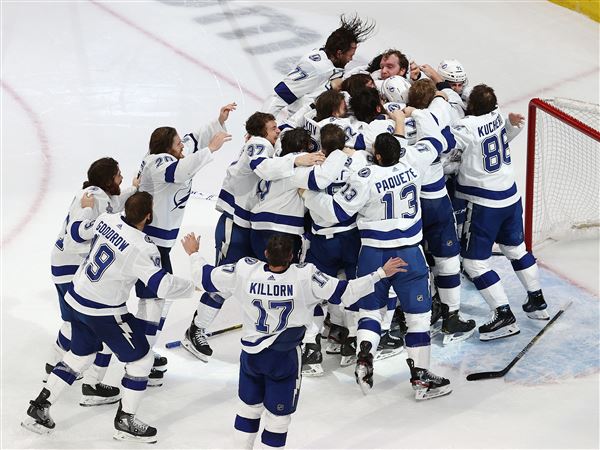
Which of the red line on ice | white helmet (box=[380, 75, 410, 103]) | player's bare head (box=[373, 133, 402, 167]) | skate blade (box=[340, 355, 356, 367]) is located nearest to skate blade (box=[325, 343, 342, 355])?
skate blade (box=[340, 355, 356, 367])

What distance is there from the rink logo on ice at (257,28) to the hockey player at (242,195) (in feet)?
11.0

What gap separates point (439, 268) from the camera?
244 inches

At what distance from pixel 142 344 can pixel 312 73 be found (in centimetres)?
187

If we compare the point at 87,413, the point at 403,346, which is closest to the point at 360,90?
the point at 403,346

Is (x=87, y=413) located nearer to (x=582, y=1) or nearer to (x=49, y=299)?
(x=49, y=299)

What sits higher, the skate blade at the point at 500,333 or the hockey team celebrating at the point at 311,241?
the hockey team celebrating at the point at 311,241

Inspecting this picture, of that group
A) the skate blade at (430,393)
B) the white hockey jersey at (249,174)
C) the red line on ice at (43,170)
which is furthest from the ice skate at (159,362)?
the red line on ice at (43,170)

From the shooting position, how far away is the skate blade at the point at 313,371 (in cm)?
596

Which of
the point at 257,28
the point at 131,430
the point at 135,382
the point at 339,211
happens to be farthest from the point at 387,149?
the point at 257,28

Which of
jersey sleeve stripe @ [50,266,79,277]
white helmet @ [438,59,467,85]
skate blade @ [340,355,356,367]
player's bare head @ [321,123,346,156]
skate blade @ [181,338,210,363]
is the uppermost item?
white helmet @ [438,59,467,85]

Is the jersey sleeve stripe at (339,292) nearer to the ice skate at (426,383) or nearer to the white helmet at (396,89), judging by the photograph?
the ice skate at (426,383)

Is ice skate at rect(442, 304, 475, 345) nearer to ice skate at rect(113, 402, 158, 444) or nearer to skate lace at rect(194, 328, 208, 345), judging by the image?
skate lace at rect(194, 328, 208, 345)

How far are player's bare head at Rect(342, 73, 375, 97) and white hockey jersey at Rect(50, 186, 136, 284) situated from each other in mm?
1159

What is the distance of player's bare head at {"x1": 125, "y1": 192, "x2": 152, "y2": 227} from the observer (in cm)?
524
